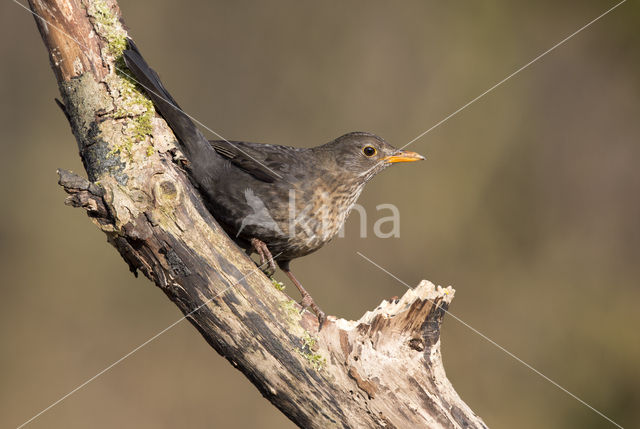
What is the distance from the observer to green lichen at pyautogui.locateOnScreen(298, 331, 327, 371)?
2845mm

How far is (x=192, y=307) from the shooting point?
2.81m

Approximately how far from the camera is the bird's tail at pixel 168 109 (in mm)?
3092

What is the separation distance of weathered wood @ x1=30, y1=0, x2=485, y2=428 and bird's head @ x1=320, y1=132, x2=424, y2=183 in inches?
51.0

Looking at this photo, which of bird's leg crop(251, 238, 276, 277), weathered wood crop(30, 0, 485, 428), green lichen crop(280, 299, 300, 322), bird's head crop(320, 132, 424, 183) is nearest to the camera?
weathered wood crop(30, 0, 485, 428)

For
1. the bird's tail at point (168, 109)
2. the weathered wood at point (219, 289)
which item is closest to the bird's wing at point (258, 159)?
the bird's tail at point (168, 109)

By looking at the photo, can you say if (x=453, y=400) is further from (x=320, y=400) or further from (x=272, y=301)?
(x=272, y=301)

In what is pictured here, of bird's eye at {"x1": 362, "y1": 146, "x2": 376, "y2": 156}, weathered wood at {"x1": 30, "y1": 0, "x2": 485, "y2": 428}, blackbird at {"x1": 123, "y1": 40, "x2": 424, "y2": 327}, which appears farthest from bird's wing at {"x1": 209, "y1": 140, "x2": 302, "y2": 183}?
weathered wood at {"x1": 30, "y1": 0, "x2": 485, "y2": 428}

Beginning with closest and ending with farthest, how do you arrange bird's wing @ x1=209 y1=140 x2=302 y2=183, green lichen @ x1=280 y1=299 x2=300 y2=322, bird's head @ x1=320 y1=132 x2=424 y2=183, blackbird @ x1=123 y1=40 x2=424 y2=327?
green lichen @ x1=280 y1=299 x2=300 y2=322
blackbird @ x1=123 y1=40 x2=424 y2=327
bird's wing @ x1=209 y1=140 x2=302 y2=183
bird's head @ x1=320 y1=132 x2=424 y2=183

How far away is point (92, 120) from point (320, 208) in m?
1.42

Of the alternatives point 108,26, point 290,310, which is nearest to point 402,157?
point 290,310

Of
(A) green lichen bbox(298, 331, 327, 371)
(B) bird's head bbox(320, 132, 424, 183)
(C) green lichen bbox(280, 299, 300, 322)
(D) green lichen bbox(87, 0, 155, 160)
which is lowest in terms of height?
(A) green lichen bbox(298, 331, 327, 371)

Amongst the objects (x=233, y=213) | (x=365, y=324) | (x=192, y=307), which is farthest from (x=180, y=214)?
(x=365, y=324)

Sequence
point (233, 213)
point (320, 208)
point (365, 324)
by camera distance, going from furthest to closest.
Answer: point (320, 208) < point (233, 213) < point (365, 324)

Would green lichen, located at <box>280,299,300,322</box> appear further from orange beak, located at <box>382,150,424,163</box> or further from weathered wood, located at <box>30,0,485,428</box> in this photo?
orange beak, located at <box>382,150,424,163</box>
